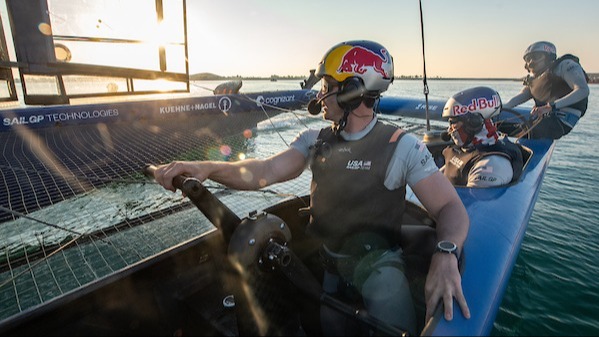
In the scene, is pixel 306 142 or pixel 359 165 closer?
pixel 359 165

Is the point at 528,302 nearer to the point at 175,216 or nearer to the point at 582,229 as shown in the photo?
the point at 582,229

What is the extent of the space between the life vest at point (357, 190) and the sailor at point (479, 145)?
1773 mm

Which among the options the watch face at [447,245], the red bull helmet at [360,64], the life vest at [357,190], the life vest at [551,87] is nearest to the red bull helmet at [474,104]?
the red bull helmet at [360,64]

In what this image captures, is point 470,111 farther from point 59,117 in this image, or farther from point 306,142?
point 59,117

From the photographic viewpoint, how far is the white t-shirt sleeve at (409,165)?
1729mm

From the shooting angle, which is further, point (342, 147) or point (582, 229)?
point (582, 229)

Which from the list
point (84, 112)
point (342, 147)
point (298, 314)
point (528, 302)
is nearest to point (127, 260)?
point (298, 314)

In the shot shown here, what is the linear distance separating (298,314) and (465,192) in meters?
2.03

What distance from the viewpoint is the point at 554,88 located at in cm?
595

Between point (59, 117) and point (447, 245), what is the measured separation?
7445 mm

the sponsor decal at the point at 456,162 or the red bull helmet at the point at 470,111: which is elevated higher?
the red bull helmet at the point at 470,111

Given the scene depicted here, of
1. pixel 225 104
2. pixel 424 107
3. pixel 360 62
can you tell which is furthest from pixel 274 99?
pixel 360 62

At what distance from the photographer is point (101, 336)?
5.94 feet

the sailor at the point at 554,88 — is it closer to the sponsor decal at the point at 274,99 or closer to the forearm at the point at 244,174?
the forearm at the point at 244,174
